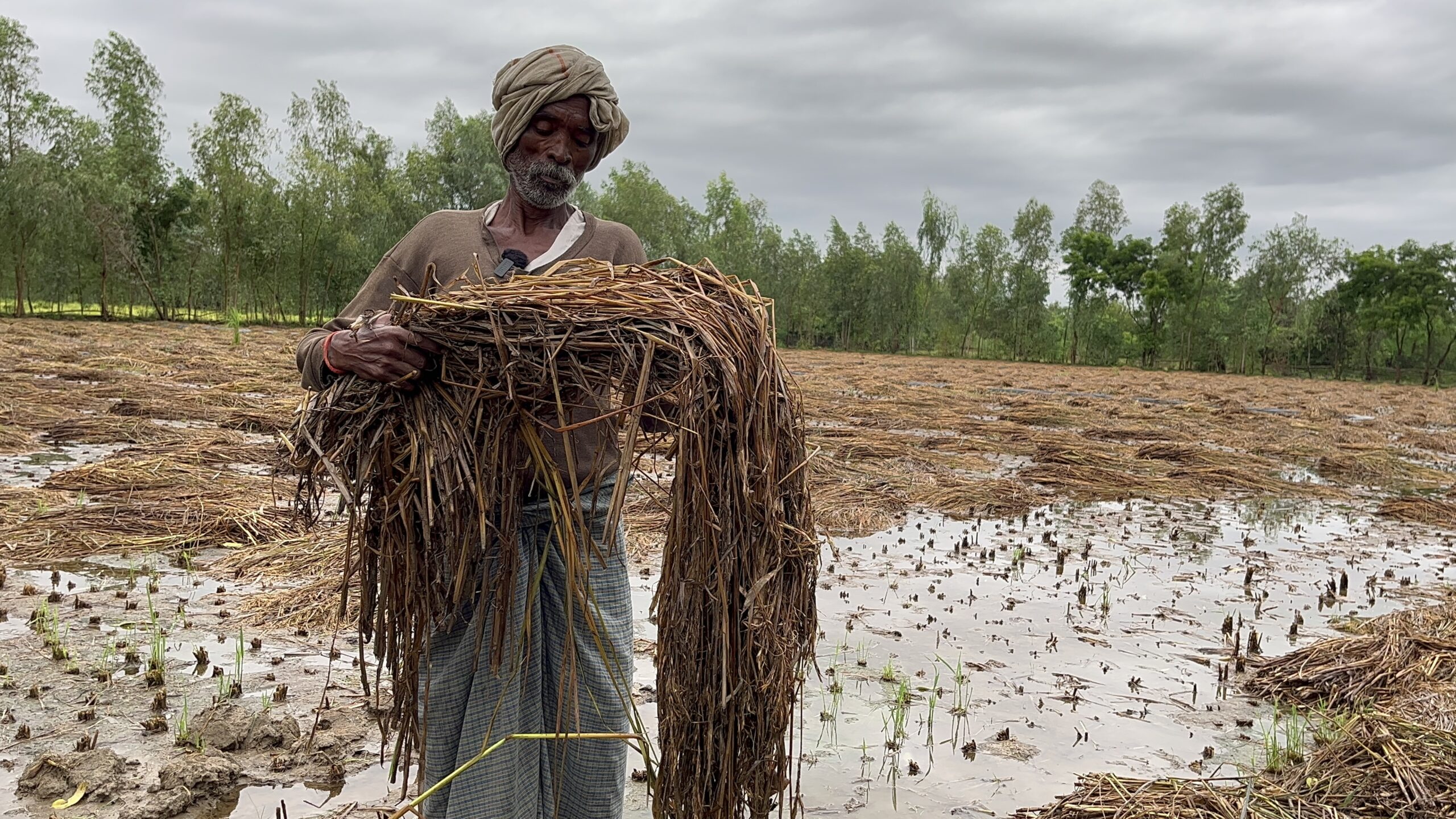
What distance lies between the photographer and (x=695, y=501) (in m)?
1.87

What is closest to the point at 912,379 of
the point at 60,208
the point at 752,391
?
the point at 752,391

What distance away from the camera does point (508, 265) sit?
85.2 inches

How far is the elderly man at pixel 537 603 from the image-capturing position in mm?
2162

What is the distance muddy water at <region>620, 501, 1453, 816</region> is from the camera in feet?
11.5

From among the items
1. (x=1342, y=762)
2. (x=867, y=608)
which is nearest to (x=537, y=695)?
(x=1342, y=762)

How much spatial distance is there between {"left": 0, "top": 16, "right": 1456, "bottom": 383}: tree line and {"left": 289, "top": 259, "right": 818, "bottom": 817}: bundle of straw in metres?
30.8

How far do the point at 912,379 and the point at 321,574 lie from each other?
21.5 m

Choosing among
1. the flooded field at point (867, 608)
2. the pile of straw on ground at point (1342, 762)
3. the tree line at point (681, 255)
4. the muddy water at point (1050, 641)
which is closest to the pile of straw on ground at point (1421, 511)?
the flooded field at point (867, 608)

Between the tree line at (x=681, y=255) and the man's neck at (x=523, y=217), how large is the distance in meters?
30.2

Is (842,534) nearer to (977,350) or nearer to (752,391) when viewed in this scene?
(752,391)

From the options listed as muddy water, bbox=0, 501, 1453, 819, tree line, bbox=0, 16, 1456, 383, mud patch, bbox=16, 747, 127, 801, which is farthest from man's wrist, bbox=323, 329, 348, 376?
tree line, bbox=0, 16, 1456, 383

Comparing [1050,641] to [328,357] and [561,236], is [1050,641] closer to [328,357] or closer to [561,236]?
[561,236]

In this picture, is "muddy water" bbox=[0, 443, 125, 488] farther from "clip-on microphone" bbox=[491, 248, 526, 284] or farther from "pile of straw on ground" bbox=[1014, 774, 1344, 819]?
"pile of straw on ground" bbox=[1014, 774, 1344, 819]

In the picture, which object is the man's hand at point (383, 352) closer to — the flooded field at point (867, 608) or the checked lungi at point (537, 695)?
the flooded field at point (867, 608)
